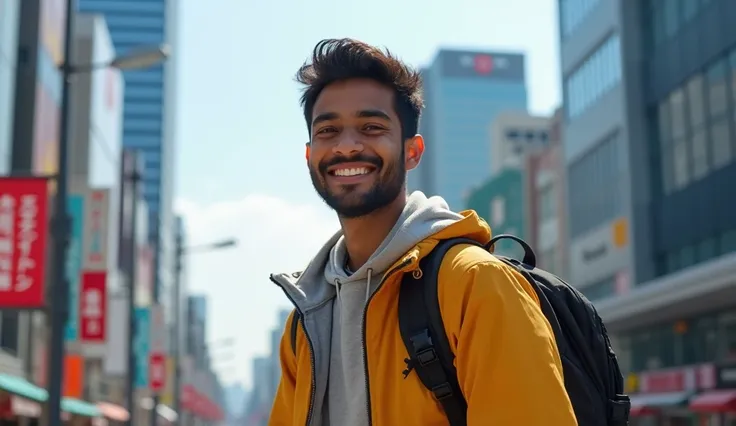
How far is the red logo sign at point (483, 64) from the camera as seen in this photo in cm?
19250

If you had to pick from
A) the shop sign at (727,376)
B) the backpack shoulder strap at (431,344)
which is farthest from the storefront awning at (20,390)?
the backpack shoulder strap at (431,344)

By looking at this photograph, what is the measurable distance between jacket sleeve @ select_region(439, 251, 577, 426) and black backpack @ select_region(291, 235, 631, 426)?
70 millimetres

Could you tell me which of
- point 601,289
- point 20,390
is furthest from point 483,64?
point 20,390

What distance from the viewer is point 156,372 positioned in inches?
1378

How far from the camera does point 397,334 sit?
2.53 metres

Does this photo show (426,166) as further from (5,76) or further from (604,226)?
(5,76)

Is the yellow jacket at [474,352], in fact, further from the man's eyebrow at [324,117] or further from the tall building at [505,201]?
the tall building at [505,201]

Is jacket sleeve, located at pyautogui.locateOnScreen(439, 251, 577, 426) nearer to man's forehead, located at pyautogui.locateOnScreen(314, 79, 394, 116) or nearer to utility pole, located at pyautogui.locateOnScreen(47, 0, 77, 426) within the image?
man's forehead, located at pyautogui.locateOnScreen(314, 79, 394, 116)

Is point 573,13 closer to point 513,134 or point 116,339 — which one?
point 116,339

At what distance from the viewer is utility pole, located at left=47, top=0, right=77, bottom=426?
13.3 metres

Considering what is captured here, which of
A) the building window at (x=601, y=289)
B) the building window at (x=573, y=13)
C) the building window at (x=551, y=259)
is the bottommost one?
the building window at (x=601, y=289)

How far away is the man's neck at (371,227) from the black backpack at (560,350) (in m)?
Result: 0.37

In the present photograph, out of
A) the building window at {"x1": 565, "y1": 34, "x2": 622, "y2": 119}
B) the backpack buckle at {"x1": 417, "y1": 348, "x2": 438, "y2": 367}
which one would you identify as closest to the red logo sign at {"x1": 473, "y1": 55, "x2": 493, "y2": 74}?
the building window at {"x1": 565, "y1": 34, "x2": 622, "y2": 119}

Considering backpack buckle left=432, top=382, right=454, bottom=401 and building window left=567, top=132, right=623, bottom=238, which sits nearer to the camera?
backpack buckle left=432, top=382, right=454, bottom=401
